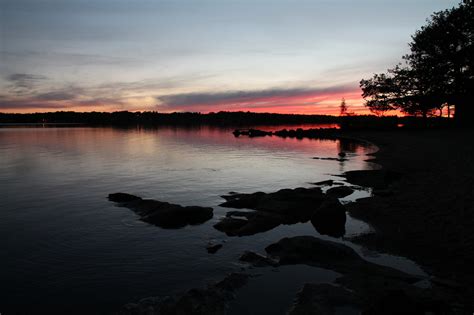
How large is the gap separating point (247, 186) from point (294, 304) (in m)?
19.5

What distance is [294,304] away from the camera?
962 centimetres

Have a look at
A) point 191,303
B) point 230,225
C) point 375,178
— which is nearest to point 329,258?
point 191,303

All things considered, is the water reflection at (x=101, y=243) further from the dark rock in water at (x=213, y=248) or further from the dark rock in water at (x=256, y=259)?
the dark rock in water at (x=256, y=259)

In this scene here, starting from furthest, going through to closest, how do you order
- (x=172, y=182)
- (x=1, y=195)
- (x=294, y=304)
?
(x=172, y=182)
(x=1, y=195)
(x=294, y=304)

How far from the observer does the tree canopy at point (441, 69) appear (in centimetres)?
5456

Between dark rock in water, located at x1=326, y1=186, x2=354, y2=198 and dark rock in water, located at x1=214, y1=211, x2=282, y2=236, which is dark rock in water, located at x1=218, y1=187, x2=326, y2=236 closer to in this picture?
dark rock in water, located at x1=214, y1=211, x2=282, y2=236

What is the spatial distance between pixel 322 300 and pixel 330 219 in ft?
23.6

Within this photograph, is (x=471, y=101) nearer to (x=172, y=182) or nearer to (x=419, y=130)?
(x=419, y=130)

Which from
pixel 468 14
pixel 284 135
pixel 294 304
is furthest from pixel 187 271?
pixel 284 135

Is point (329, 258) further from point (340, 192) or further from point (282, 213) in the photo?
point (340, 192)

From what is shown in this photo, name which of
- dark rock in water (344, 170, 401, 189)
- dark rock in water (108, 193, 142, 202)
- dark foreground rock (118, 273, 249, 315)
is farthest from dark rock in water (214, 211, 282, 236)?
dark rock in water (344, 170, 401, 189)

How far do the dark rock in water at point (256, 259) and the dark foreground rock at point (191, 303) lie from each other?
175cm

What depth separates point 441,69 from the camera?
5788cm

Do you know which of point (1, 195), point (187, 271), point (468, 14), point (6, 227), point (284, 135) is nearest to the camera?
point (187, 271)
